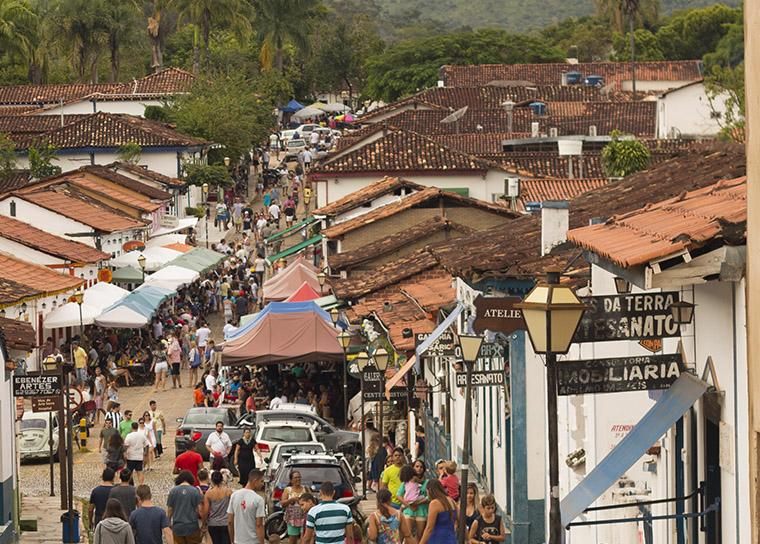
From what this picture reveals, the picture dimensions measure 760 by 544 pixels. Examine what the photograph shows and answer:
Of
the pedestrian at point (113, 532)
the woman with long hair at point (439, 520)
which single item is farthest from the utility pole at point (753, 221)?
the woman with long hair at point (439, 520)

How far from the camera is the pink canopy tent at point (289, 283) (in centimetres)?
4316

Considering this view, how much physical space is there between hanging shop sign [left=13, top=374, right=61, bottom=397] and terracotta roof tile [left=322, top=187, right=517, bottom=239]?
1906cm

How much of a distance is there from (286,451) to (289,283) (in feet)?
63.9

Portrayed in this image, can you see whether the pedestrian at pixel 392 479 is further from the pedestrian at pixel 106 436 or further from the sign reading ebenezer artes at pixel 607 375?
the sign reading ebenezer artes at pixel 607 375

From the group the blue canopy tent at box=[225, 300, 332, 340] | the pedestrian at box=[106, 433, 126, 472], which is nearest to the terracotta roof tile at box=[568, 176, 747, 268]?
the pedestrian at box=[106, 433, 126, 472]

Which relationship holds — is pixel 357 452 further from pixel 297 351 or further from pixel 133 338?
pixel 133 338

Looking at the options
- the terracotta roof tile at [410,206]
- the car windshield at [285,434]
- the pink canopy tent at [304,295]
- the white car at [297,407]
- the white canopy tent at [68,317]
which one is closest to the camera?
the car windshield at [285,434]

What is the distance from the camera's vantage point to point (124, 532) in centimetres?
1485

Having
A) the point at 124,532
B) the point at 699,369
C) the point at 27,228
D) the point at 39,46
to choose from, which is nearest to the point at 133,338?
the point at 27,228

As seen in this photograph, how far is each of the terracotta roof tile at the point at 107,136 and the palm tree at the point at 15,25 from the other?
23959 mm

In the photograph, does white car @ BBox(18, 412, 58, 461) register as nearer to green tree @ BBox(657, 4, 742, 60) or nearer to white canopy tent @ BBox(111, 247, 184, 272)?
white canopy tent @ BBox(111, 247, 184, 272)

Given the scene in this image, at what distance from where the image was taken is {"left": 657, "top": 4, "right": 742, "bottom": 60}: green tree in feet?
404

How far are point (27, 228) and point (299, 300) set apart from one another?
10555mm

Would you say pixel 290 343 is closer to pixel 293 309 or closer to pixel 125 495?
pixel 293 309
